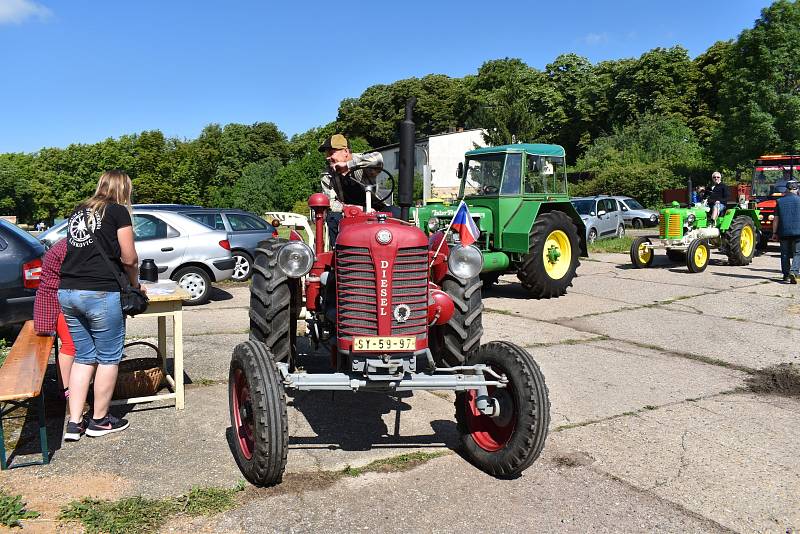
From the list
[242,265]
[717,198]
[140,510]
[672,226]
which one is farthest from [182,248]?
[717,198]

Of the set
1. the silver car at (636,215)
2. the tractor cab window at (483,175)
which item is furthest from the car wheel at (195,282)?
the silver car at (636,215)

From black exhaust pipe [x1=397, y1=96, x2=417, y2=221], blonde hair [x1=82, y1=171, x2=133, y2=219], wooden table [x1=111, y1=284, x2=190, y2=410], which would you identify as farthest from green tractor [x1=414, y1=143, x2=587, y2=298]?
blonde hair [x1=82, y1=171, x2=133, y2=219]

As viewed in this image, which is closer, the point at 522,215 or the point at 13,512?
the point at 13,512

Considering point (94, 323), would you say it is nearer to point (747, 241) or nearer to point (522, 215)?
point (522, 215)

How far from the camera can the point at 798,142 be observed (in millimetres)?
29062

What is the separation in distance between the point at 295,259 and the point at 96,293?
4.89 ft

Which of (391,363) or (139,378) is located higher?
(391,363)

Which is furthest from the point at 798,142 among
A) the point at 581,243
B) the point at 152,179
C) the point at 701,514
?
the point at 152,179

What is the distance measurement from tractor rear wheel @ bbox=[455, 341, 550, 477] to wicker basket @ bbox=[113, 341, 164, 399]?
272 centimetres

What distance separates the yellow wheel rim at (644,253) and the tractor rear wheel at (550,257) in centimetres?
406

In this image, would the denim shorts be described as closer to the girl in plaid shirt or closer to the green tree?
the girl in plaid shirt

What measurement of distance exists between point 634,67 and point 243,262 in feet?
144

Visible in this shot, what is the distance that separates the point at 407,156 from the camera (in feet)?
13.8

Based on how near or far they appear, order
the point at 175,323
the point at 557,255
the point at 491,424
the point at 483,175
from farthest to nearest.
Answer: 1. the point at 483,175
2. the point at 557,255
3. the point at 175,323
4. the point at 491,424
